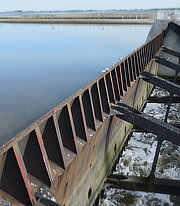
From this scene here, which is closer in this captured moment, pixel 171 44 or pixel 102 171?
pixel 102 171

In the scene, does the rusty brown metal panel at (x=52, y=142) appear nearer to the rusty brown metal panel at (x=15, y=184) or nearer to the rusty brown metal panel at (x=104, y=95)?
the rusty brown metal panel at (x=15, y=184)

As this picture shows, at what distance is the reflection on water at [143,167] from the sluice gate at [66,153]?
1.27 metres

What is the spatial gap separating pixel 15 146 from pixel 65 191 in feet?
6.58

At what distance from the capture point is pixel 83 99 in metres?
5.58

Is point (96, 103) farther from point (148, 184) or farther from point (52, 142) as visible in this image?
point (148, 184)

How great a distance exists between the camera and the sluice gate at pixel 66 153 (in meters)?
3.22

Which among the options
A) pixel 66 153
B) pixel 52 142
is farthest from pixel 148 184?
pixel 52 142

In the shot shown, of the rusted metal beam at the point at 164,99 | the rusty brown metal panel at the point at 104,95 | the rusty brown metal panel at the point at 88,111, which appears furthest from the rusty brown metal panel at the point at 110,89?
the rusted metal beam at the point at 164,99

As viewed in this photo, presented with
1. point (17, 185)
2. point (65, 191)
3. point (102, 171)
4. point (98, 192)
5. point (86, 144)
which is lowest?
point (98, 192)

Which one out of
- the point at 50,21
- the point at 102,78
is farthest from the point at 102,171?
the point at 50,21

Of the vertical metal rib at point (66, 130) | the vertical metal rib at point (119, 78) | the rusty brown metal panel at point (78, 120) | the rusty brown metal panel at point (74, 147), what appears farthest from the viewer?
the vertical metal rib at point (119, 78)

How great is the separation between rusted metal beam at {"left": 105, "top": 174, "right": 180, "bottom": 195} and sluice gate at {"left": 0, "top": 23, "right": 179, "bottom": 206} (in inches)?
3.7

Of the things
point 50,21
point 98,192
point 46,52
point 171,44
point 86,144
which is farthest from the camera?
point 50,21

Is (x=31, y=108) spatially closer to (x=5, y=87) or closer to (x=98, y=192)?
(x=5, y=87)
